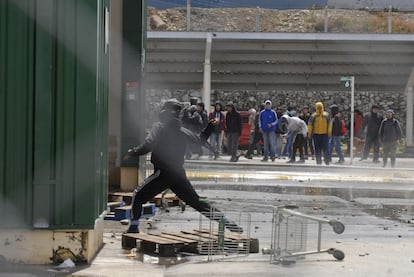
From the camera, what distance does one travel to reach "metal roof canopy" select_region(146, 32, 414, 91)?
3453 cm

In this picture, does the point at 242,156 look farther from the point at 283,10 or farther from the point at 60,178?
the point at 60,178

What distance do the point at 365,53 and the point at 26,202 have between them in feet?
97.9

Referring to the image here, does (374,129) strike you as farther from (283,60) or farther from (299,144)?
(283,60)

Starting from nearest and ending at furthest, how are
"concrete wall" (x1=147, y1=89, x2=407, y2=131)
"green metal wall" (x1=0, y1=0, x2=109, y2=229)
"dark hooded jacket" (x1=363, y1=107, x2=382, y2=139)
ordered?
"green metal wall" (x1=0, y1=0, x2=109, y2=229)
"dark hooded jacket" (x1=363, y1=107, x2=382, y2=139)
"concrete wall" (x1=147, y1=89, x2=407, y2=131)

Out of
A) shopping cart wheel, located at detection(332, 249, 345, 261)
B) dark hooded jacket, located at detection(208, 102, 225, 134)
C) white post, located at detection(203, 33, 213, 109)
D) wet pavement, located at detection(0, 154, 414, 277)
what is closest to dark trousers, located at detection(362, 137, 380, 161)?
wet pavement, located at detection(0, 154, 414, 277)

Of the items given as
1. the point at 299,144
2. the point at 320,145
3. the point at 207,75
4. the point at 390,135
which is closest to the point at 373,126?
the point at 390,135

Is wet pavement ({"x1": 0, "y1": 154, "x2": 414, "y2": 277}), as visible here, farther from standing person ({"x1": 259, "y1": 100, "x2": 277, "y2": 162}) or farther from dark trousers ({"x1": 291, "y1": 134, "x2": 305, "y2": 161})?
standing person ({"x1": 259, "y1": 100, "x2": 277, "y2": 162})

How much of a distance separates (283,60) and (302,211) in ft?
76.0

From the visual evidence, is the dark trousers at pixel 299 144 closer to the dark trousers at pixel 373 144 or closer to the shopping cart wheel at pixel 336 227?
the dark trousers at pixel 373 144

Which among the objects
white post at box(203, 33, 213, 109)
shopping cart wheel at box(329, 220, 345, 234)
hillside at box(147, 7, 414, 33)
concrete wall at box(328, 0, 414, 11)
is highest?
concrete wall at box(328, 0, 414, 11)

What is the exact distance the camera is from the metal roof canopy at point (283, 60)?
113 feet

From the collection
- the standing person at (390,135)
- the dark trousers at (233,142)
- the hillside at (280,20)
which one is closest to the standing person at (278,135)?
the dark trousers at (233,142)

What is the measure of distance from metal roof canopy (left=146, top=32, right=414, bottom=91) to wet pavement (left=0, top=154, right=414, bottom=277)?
12459 mm

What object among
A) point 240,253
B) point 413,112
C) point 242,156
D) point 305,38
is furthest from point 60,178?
point 413,112
